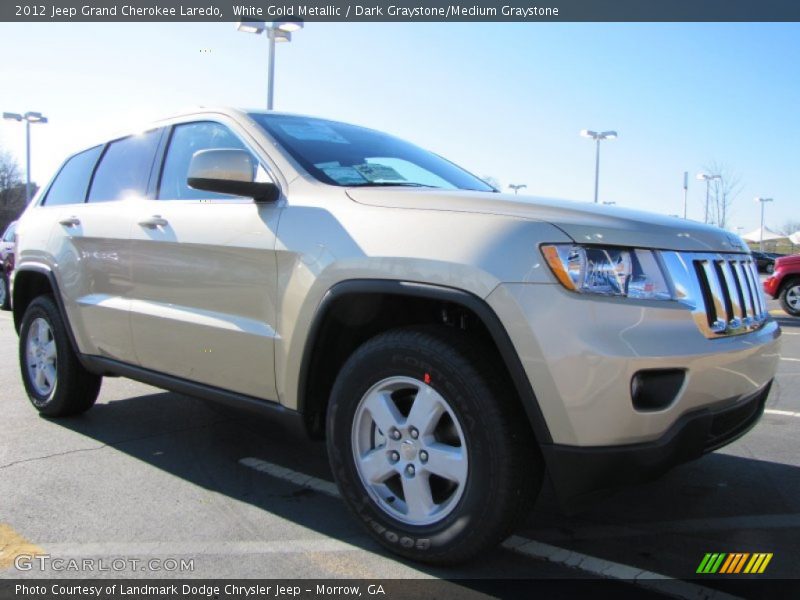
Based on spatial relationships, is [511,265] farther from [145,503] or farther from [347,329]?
[145,503]

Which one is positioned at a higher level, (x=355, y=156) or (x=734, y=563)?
(x=355, y=156)

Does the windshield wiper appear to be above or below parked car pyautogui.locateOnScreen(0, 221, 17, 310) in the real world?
above

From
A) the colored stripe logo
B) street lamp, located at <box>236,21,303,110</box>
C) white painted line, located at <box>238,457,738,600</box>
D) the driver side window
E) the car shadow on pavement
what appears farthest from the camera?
street lamp, located at <box>236,21,303,110</box>

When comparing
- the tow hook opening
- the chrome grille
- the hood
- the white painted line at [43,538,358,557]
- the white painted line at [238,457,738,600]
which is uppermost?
the hood

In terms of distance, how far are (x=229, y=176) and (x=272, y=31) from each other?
11.3 meters

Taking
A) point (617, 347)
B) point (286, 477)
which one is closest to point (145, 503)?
point (286, 477)

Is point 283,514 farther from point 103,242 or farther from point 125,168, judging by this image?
point 125,168

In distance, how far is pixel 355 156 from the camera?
347cm

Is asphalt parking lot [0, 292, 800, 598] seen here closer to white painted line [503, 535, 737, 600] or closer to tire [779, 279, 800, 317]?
white painted line [503, 535, 737, 600]

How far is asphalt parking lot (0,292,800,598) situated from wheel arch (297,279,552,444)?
0.55 meters

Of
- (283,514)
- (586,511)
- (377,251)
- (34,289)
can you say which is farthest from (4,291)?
(586,511)

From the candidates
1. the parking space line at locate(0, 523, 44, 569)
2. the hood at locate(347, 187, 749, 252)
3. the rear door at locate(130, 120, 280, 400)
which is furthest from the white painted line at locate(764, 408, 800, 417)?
the parking space line at locate(0, 523, 44, 569)

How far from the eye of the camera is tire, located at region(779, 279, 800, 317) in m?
12.9

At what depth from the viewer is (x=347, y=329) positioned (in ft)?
9.75
